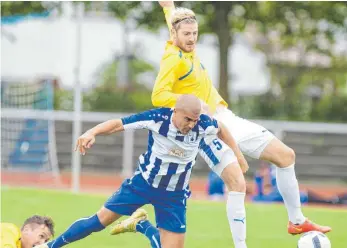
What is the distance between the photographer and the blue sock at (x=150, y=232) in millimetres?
9033

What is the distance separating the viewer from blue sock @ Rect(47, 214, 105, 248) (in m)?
8.63

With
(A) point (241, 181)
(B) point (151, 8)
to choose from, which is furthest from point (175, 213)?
(B) point (151, 8)

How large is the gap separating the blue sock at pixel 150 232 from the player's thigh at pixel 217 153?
858 millimetres

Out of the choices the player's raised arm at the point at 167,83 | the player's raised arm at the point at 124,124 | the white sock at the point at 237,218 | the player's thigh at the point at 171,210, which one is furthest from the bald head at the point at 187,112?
the white sock at the point at 237,218

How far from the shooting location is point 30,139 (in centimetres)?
2312

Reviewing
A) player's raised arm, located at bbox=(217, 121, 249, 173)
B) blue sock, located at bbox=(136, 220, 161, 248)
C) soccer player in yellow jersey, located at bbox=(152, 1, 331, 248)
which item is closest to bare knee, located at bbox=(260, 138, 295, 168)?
soccer player in yellow jersey, located at bbox=(152, 1, 331, 248)

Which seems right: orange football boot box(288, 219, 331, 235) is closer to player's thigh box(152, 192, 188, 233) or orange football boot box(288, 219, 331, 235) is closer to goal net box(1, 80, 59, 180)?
player's thigh box(152, 192, 188, 233)

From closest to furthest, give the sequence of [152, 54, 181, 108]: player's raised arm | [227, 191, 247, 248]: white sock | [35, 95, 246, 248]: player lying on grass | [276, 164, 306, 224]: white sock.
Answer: [35, 95, 246, 248]: player lying on grass < [227, 191, 247, 248]: white sock < [152, 54, 181, 108]: player's raised arm < [276, 164, 306, 224]: white sock

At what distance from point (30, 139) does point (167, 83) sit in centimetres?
1470

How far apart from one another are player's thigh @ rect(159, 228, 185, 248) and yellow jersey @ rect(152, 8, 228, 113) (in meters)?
1.10

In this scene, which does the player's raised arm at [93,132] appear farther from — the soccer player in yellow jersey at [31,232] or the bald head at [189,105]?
the soccer player in yellow jersey at [31,232]

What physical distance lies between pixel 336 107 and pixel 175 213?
18271 mm

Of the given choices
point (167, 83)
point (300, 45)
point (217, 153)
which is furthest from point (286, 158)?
point (300, 45)

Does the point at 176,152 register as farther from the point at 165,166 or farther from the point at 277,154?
the point at 277,154
